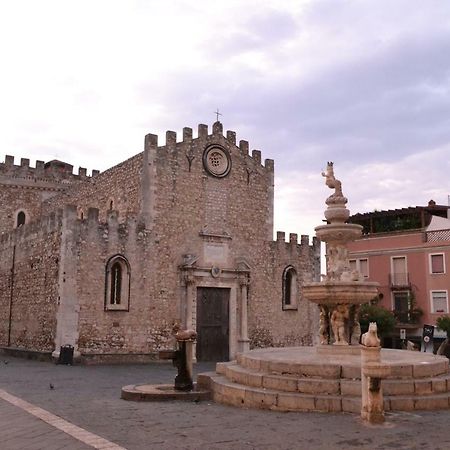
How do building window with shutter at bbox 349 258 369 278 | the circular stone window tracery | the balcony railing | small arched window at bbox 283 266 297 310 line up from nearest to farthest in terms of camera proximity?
the circular stone window tracery, small arched window at bbox 283 266 297 310, the balcony railing, building window with shutter at bbox 349 258 369 278

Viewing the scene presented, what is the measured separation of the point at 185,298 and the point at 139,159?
6.18m

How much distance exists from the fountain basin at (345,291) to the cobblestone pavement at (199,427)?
3033 mm

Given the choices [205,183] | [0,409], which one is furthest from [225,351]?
[0,409]

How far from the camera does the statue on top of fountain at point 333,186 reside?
12836mm

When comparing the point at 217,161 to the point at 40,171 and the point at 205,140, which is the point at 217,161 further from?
the point at 40,171

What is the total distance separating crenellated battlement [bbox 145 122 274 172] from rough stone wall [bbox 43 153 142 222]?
899 mm

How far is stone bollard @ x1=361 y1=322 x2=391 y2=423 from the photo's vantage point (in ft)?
26.6

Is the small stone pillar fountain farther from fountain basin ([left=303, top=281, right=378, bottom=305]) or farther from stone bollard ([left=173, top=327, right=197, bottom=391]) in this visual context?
stone bollard ([left=173, top=327, right=197, bottom=391])

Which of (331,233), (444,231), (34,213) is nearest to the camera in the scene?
(331,233)

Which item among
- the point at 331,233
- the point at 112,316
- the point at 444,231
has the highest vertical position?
the point at 444,231

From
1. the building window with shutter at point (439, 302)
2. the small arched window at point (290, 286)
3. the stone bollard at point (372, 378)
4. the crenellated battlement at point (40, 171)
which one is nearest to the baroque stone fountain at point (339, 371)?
the stone bollard at point (372, 378)

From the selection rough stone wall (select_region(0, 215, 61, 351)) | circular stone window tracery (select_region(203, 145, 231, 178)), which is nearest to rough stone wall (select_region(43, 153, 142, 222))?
rough stone wall (select_region(0, 215, 61, 351))

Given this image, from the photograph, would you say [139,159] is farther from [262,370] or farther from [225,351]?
[262,370]

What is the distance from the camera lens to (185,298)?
23312 mm
